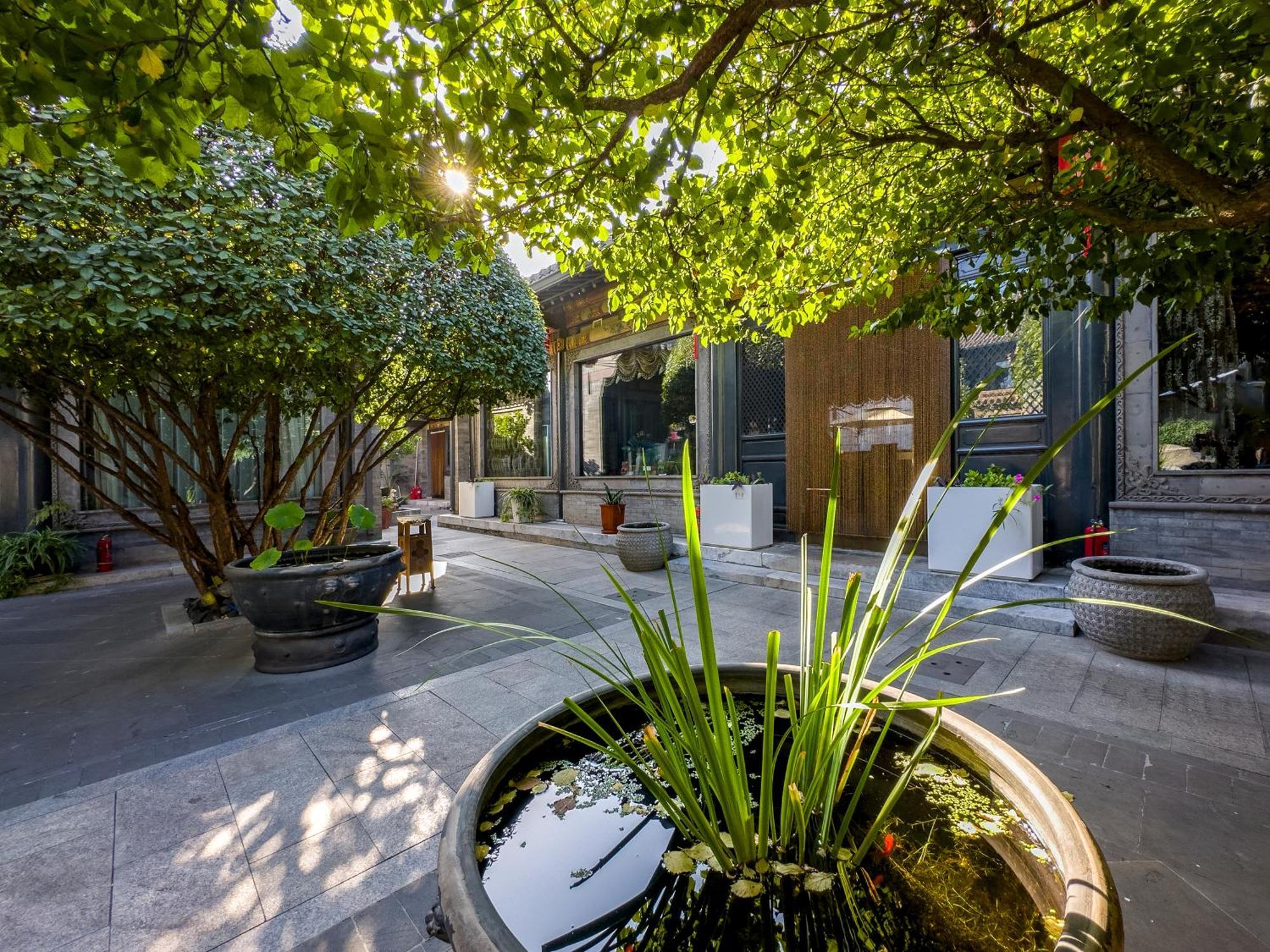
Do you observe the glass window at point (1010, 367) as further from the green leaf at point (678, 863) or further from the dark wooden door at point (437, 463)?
the dark wooden door at point (437, 463)

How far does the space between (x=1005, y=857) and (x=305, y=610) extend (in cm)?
392

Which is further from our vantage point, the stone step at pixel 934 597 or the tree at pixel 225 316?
the stone step at pixel 934 597

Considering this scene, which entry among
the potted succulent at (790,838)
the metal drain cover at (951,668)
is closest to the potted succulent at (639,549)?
the metal drain cover at (951,668)

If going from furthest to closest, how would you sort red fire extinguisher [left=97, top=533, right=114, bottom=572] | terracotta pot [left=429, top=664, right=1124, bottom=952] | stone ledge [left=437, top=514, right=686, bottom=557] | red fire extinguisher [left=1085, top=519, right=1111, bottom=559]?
stone ledge [left=437, top=514, right=686, bottom=557] → red fire extinguisher [left=97, top=533, right=114, bottom=572] → red fire extinguisher [left=1085, top=519, right=1111, bottom=559] → terracotta pot [left=429, top=664, right=1124, bottom=952]

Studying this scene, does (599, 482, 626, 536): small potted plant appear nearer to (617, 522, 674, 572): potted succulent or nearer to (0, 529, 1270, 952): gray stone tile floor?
(617, 522, 674, 572): potted succulent

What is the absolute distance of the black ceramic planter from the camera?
3.53m

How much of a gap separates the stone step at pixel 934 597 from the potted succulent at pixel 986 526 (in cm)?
28

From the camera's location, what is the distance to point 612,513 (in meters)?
9.22

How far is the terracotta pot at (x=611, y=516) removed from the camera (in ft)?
30.2

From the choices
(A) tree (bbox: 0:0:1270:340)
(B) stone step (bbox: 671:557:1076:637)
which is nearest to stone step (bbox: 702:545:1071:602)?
(B) stone step (bbox: 671:557:1076:637)

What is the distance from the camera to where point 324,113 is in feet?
4.66

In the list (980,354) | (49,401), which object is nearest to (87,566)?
(49,401)

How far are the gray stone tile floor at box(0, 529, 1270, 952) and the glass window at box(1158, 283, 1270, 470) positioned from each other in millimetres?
1865

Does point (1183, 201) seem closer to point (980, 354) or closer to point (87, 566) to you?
point (980, 354)
